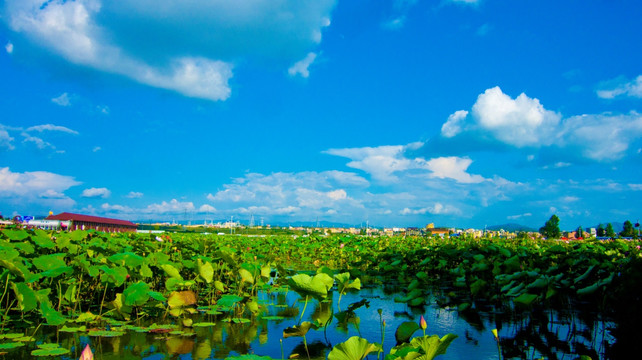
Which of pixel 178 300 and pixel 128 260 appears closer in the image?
pixel 178 300

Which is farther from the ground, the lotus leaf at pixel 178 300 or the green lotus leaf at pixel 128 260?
the green lotus leaf at pixel 128 260

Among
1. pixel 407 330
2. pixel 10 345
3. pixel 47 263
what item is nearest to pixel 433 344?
pixel 407 330

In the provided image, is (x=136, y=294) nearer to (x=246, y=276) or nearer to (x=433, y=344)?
(x=246, y=276)

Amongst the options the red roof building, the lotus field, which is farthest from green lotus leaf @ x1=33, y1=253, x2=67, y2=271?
the red roof building

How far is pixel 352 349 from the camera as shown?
1445 mm

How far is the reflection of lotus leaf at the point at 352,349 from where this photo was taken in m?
1.44

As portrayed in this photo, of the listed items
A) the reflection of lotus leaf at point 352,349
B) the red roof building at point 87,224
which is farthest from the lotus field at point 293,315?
the red roof building at point 87,224

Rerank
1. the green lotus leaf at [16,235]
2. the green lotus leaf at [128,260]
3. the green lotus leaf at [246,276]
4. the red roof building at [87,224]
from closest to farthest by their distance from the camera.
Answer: the green lotus leaf at [128,260] < the green lotus leaf at [246,276] < the green lotus leaf at [16,235] < the red roof building at [87,224]

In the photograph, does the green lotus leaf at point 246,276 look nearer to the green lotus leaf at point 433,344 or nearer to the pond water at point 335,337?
the pond water at point 335,337

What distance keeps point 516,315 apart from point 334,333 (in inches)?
69.6

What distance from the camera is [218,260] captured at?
4.26m

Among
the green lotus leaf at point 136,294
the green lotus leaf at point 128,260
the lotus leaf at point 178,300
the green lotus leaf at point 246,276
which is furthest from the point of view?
the green lotus leaf at point 246,276

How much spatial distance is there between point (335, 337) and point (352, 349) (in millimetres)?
1102

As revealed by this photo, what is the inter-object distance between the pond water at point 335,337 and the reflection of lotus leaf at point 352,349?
1.88 feet
